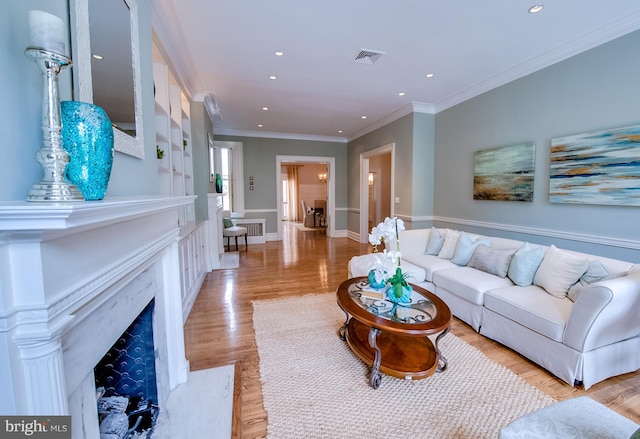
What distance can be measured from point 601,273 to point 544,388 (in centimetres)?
99

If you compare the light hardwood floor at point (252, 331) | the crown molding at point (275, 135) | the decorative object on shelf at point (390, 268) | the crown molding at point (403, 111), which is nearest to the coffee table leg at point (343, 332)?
the decorative object on shelf at point (390, 268)

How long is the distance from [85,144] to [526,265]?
3.19 metres

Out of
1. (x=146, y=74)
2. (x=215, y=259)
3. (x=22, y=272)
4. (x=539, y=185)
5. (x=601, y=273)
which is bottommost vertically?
(x=215, y=259)

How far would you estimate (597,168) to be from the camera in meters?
2.72

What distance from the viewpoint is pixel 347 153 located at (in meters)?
7.83

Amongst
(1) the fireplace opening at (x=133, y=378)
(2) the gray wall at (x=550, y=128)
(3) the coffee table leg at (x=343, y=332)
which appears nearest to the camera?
(1) the fireplace opening at (x=133, y=378)

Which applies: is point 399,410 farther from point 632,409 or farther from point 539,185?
point 539,185

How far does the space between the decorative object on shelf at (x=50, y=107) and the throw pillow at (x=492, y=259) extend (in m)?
3.18

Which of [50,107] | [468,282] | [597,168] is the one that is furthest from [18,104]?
[597,168]

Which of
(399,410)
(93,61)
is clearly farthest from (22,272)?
(399,410)

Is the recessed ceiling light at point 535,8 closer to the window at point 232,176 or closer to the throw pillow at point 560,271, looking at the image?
the throw pillow at point 560,271

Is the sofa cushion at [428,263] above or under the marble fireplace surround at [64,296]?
under

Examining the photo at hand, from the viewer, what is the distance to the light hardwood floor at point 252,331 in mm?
1772

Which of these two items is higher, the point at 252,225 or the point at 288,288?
the point at 252,225
